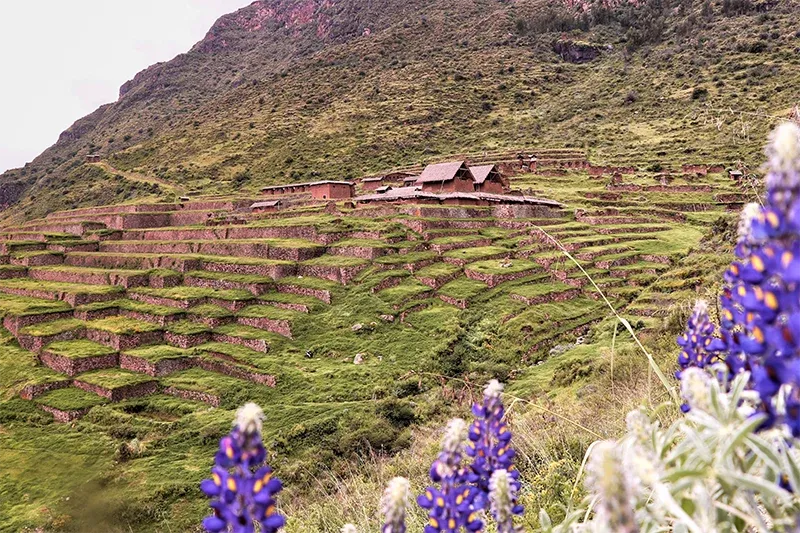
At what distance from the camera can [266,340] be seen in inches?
760

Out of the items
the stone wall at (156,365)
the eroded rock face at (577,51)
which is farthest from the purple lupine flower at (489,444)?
the eroded rock face at (577,51)

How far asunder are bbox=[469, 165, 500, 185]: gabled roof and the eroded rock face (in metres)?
70.9

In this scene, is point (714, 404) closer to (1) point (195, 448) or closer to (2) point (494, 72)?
(1) point (195, 448)

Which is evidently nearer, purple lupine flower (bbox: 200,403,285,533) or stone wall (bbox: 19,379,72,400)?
purple lupine flower (bbox: 200,403,285,533)

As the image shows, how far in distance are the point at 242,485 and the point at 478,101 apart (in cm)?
8835

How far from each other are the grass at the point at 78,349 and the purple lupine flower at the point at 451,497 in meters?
20.1

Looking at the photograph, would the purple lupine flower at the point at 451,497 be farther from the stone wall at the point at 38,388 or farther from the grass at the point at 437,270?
the grass at the point at 437,270

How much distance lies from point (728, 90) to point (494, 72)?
4148 cm

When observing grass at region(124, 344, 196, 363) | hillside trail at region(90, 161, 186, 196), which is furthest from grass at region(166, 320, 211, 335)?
hillside trail at region(90, 161, 186, 196)

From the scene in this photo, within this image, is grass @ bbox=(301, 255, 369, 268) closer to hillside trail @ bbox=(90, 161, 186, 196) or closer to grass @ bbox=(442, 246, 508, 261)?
grass @ bbox=(442, 246, 508, 261)

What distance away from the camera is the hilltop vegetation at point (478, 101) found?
5953cm

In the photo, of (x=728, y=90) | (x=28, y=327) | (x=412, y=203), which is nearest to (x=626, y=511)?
(x=28, y=327)

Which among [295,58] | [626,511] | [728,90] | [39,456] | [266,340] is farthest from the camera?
[295,58]

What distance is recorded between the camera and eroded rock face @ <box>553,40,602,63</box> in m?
97.1
